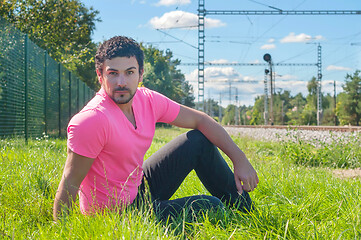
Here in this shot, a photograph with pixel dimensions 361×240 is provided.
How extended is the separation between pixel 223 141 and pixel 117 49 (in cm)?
94

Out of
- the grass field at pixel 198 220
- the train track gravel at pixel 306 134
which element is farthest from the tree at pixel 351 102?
the grass field at pixel 198 220

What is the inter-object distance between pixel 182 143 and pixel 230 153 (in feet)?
1.25

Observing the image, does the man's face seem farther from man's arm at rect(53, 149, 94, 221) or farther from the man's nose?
man's arm at rect(53, 149, 94, 221)

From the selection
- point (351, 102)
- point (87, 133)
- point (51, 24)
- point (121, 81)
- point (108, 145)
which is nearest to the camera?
point (87, 133)

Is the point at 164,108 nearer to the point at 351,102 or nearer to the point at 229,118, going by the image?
the point at 351,102

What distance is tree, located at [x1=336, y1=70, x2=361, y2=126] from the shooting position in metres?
50.7

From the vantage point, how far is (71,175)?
2002 mm

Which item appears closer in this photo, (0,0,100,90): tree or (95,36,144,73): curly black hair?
(95,36,144,73): curly black hair

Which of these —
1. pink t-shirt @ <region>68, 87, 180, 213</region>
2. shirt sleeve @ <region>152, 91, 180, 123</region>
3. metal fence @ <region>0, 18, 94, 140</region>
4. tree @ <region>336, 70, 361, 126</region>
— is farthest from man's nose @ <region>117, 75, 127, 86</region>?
tree @ <region>336, 70, 361, 126</region>

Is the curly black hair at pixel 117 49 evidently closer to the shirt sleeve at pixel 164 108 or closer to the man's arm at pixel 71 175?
the shirt sleeve at pixel 164 108

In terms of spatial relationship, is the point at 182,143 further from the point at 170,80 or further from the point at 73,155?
the point at 170,80

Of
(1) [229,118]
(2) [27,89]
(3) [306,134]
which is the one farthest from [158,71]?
(1) [229,118]

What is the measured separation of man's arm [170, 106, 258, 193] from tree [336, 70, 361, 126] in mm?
52586

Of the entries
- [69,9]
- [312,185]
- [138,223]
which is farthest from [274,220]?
[69,9]
